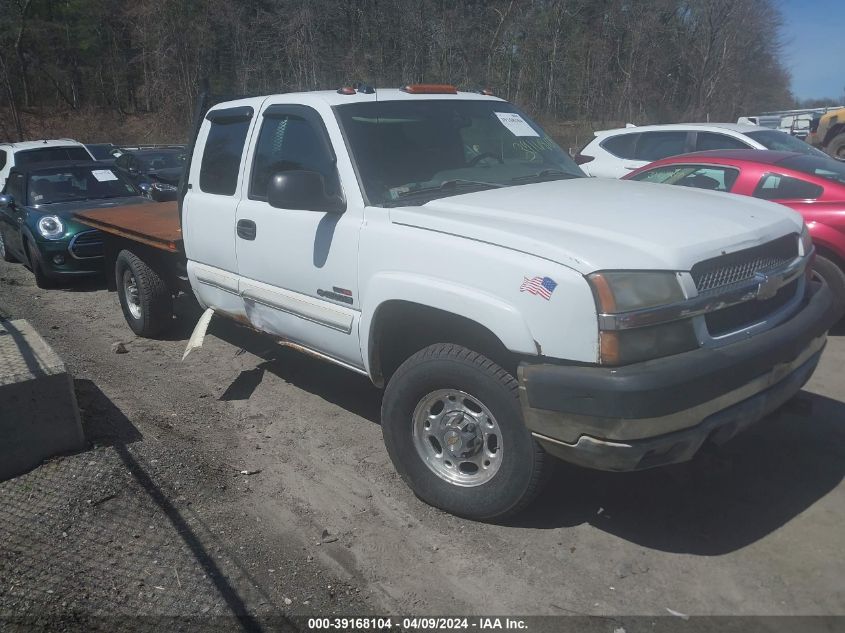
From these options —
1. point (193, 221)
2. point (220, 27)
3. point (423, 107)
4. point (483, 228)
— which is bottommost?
point (193, 221)

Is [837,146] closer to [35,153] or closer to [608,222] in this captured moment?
[35,153]

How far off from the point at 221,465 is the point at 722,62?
103ft

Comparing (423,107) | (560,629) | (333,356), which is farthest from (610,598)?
(423,107)

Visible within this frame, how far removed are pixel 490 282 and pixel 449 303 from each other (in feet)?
0.80

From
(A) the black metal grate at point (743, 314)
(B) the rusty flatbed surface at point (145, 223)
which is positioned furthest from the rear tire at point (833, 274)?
(B) the rusty flatbed surface at point (145, 223)

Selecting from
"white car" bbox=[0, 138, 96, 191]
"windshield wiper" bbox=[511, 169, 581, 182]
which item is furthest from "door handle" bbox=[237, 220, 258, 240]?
"white car" bbox=[0, 138, 96, 191]

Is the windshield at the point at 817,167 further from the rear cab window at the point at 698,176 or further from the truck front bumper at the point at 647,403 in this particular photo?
the truck front bumper at the point at 647,403

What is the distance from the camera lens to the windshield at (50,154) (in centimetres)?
1327

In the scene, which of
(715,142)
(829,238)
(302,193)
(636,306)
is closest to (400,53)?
(715,142)

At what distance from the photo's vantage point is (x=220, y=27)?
29.7m

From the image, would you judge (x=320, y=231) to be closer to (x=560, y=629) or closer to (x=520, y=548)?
(x=520, y=548)

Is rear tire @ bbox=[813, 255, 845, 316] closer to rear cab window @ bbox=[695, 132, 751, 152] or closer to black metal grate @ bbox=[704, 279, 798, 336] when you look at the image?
black metal grate @ bbox=[704, 279, 798, 336]

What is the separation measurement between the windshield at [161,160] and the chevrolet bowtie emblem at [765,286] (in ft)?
47.7

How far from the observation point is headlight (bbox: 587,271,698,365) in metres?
2.76
